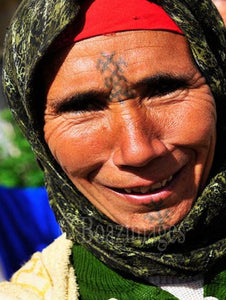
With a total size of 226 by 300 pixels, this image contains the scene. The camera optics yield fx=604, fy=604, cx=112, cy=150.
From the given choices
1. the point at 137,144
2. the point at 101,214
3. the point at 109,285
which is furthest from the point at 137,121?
the point at 109,285

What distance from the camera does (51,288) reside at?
257 cm

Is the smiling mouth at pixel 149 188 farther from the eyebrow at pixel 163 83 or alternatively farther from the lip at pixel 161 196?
the eyebrow at pixel 163 83

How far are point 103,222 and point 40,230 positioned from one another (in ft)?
8.81

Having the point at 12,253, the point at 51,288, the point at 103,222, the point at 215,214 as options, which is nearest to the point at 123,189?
the point at 103,222

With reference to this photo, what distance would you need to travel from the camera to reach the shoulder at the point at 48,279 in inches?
99.7

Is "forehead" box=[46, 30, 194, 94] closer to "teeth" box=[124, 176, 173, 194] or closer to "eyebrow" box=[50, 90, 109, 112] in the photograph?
"eyebrow" box=[50, 90, 109, 112]

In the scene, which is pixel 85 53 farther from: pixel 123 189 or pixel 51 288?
pixel 51 288

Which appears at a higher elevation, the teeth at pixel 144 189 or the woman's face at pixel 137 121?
the woman's face at pixel 137 121

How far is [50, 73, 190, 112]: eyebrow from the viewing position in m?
2.21

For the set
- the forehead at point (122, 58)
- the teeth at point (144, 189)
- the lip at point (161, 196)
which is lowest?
the lip at point (161, 196)

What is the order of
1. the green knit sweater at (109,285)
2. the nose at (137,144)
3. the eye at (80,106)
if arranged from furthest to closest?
1. the green knit sweater at (109,285)
2. the eye at (80,106)
3. the nose at (137,144)

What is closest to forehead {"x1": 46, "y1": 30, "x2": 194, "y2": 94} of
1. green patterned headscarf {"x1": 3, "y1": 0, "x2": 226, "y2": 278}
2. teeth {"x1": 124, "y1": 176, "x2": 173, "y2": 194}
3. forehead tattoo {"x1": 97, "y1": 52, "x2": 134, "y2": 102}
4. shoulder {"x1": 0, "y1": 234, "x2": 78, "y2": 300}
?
forehead tattoo {"x1": 97, "y1": 52, "x2": 134, "y2": 102}

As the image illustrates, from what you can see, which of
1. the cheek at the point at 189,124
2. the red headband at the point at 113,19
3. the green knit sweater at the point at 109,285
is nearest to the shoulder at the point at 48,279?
the green knit sweater at the point at 109,285

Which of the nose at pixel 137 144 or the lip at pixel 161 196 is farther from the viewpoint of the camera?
the lip at pixel 161 196
